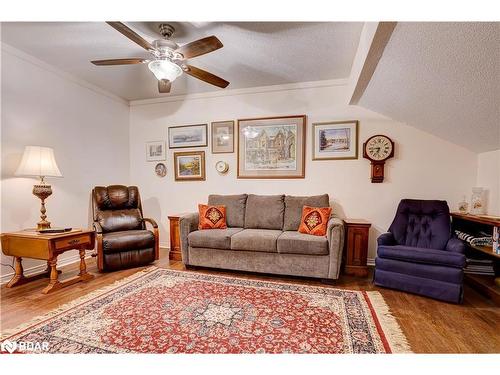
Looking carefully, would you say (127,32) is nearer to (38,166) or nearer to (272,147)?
(38,166)

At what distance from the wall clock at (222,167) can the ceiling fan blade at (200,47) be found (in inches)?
73.4

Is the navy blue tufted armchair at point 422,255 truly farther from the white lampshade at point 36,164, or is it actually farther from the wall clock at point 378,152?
the white lampshade at point 36,164

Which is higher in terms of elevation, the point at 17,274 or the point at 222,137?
the point at 222,137

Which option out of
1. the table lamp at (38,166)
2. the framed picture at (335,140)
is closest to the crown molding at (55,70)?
the table lamp at (38,166)

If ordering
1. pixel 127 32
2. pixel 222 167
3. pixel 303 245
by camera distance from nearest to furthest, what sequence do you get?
1. pixel 127 32
2. pixel 303 245
3. pixel 222 167

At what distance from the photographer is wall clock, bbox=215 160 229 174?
370 centimetres

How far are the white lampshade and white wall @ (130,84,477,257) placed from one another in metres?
1.63

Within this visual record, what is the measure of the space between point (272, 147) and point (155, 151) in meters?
2.04

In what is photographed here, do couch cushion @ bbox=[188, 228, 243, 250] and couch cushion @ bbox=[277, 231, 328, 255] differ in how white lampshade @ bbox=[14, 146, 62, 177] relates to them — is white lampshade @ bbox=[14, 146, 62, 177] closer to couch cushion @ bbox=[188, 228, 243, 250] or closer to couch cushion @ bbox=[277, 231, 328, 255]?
couch cushion @ bbox=[188, 228, 243, 250]

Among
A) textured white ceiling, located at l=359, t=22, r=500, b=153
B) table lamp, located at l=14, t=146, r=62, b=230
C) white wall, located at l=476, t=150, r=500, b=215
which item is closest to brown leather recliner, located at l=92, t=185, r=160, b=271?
table lamp, located at l=14, t=146, r=62, b=230

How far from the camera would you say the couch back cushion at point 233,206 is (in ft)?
10.8

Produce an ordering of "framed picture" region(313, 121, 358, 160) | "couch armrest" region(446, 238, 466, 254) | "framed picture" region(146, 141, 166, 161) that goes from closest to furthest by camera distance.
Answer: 1. "couch armrest" region(446, 238, 466, 254)
2. "framed picture" region(313, 121, 358, 160)
3. "framed picture" region(146, 141, 166, 161)

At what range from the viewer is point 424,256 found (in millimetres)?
2188

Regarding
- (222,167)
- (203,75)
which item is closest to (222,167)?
(222,167)
